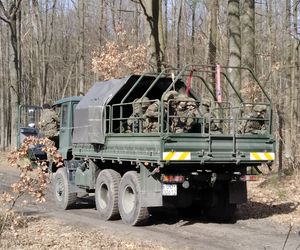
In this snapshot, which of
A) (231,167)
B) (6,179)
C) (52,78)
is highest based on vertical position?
(52,78)

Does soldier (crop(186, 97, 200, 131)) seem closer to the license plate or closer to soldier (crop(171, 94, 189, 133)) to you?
soldier (crop(171, 94, 189, 133))

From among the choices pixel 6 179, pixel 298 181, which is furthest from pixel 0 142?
pixel 298 181

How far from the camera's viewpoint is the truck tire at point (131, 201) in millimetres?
10555

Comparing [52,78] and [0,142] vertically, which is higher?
[52,78]

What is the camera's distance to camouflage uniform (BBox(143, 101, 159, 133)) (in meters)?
10.5

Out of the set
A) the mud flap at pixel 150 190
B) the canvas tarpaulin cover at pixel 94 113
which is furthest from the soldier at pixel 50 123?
the mud flap at pixel 150 190

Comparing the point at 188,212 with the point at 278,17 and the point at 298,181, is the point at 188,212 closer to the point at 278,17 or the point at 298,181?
the point at 298,181

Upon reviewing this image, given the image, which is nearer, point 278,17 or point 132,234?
point 132,234

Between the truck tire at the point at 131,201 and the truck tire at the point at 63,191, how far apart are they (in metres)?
2.74

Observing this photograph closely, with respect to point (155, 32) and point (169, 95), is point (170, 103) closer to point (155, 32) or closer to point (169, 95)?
point (169, 95)

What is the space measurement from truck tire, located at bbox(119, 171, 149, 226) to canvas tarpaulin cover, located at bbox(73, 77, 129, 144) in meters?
1.24

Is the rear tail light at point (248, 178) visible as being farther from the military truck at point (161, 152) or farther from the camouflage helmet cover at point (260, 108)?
the camouflage helmet cover at point (260, 108)

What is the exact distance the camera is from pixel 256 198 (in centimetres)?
1423

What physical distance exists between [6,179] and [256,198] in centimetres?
1089
